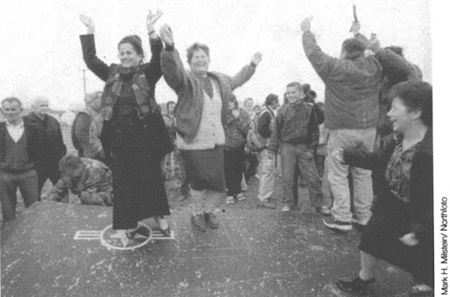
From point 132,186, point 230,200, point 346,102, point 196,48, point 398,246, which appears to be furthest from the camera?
point 230,200

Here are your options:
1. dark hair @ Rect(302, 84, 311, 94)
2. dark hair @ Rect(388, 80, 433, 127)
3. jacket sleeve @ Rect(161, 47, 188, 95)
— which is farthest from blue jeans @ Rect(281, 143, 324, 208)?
dark hair @ Rect(388, 80, 433, 127)

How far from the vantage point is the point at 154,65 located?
2.72m

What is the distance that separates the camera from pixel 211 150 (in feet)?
10.1

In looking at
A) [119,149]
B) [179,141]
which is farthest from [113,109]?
[179,141]

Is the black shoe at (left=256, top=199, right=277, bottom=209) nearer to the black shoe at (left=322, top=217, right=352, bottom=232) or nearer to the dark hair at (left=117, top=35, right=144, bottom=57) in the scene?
the black shoe at (left=322, top=217, right=352, bottom=232)

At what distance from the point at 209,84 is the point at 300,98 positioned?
1.61 meters

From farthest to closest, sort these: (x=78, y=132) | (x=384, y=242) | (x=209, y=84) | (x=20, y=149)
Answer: (x=78, y=132) → (x=20, y=149) → (x=209, y=84) → (x=384, y=242)

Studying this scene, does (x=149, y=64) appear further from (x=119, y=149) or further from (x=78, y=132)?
(x=78, y=132)

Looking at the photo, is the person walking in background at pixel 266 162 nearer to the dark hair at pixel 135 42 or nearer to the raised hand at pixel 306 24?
the raised hand at pixel 306 24

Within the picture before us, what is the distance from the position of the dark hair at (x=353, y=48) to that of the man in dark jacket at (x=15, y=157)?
3.34m

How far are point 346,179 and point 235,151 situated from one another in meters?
2.43

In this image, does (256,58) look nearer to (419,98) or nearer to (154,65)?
(154,65)

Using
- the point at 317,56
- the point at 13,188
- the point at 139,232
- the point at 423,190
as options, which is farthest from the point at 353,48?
the point at 13,188

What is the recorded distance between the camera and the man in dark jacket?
159 inches
